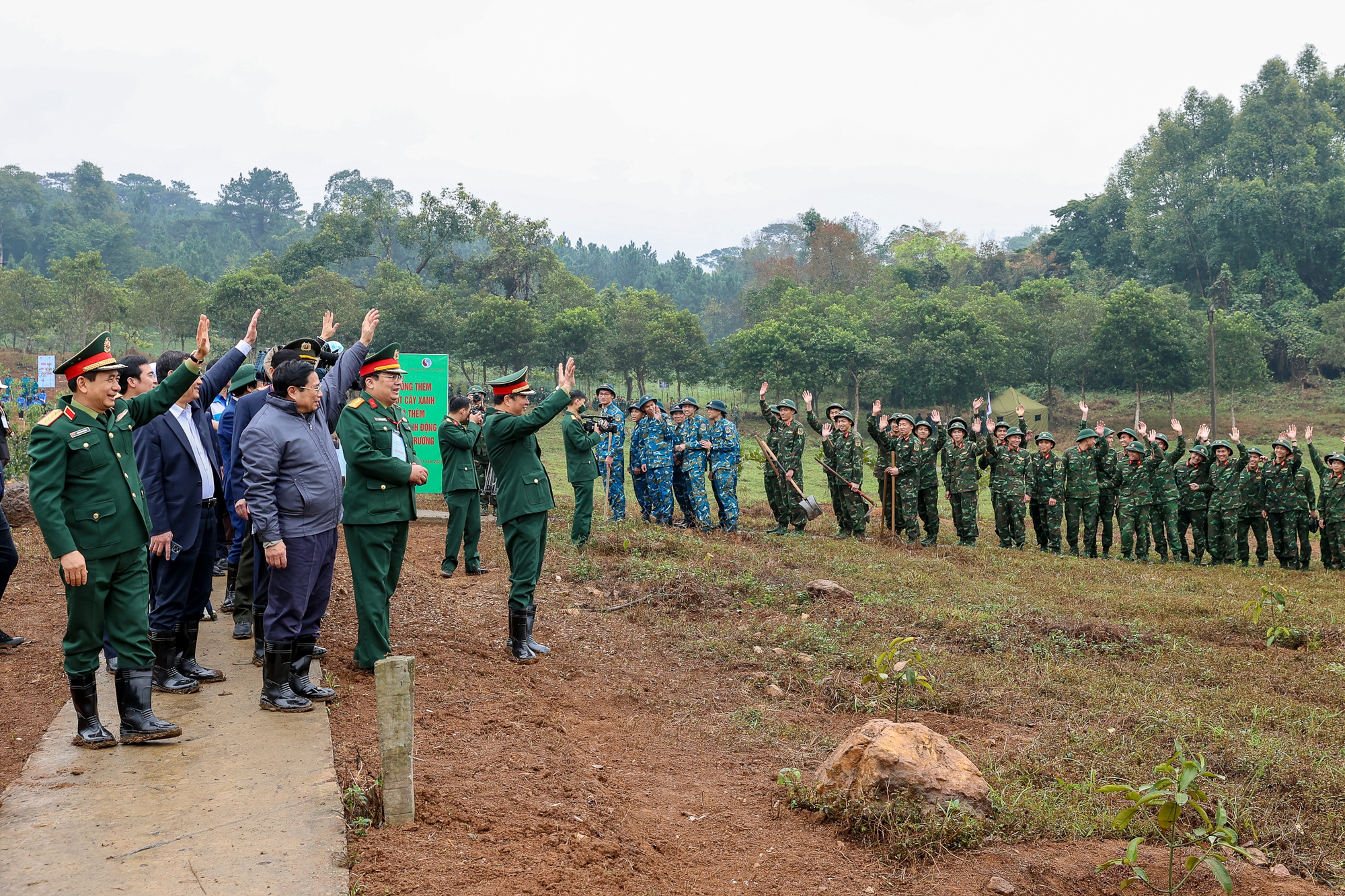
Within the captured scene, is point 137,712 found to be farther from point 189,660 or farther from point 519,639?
point 519,639

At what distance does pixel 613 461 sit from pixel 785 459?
2.57 metres

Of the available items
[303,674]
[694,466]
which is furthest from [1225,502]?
[303,674]

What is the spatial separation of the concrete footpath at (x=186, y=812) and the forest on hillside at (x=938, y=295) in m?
31.9

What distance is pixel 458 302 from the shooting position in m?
43.1

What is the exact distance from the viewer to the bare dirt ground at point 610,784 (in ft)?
12.2

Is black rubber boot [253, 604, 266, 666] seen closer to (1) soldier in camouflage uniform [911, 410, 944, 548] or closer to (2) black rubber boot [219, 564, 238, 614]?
(2) black rubber boot [219, 564, 238, 614]

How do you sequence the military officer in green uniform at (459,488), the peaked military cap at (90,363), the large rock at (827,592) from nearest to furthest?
the peaked military cap at (90,363)
the large rock at (827,592)
the military officer in green uniform at (459,488)

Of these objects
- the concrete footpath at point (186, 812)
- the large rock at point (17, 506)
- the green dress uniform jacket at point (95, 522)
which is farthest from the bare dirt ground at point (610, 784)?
the large rock at point (17, 506)

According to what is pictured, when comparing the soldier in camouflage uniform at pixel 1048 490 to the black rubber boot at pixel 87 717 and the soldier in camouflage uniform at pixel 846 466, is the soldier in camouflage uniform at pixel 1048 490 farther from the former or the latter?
the black rubber boot at pixel 87 717

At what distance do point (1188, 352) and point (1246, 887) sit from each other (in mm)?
35835

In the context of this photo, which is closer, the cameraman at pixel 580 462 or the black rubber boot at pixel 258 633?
the black rubber boot at pixel 258 633

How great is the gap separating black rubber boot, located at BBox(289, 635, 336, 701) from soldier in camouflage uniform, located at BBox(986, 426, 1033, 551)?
1022 centimetres

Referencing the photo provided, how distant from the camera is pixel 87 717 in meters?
4.39

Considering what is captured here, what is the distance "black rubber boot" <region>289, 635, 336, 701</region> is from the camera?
5129 mm
